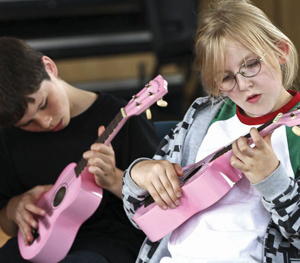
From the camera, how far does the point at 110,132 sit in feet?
4.99

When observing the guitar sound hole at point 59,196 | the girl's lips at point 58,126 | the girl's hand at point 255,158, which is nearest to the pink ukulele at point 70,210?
the guitar sound hole at point 59,196

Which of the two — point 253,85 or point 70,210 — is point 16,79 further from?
point 253,85

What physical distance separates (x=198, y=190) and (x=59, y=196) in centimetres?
61

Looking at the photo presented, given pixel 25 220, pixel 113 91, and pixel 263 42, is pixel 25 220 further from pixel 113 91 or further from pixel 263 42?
pixel 113 91

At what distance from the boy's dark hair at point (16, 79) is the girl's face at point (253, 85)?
26.1 inches

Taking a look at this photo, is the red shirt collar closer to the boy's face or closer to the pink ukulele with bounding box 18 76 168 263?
the pink ukulele with bounding box 18 76 168 263

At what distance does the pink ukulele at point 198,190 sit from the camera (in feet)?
3.83

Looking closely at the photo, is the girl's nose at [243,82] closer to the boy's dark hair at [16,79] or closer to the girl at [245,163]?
the girl at [245,163]

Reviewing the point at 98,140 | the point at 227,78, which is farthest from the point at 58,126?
the point at 227,78

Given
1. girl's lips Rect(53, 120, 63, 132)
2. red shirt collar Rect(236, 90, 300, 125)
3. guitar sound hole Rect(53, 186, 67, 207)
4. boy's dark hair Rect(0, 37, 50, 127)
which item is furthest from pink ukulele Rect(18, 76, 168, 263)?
red shirt collar Rect(236, 90, 300, 125)

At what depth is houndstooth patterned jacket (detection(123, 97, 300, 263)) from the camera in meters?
1.06

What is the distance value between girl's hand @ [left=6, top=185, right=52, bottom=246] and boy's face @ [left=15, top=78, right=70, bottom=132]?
210 millimetres

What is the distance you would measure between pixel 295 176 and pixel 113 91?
325 centimetres

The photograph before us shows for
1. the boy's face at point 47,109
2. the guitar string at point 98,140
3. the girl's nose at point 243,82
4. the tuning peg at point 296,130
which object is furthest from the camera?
the boy's face at point 47,109
